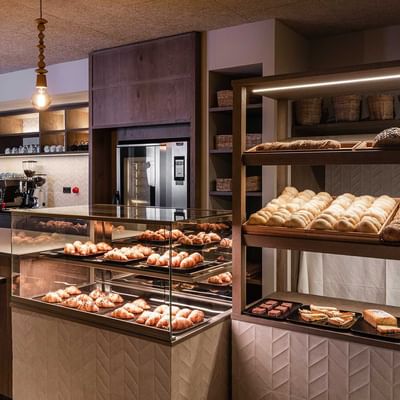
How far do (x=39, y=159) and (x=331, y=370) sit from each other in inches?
220

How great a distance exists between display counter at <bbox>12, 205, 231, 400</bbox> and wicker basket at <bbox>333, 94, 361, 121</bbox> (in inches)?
60.3

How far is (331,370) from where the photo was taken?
6.21ft

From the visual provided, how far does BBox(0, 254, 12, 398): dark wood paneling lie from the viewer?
10.2ft

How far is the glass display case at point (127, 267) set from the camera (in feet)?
6.84

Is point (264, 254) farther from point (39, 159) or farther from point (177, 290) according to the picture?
point (39, 159)

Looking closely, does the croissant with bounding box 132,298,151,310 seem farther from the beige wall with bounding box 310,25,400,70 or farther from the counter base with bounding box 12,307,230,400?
the beige wall with bounding box 310,25,400,70

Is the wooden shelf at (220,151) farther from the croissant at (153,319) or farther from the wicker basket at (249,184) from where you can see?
the croissant at (153,319)

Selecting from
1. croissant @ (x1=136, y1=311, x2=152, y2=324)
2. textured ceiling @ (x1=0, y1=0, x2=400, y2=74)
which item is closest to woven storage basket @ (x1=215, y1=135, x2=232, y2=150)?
textured ceiling @ (x1=0, y1=0, x2=400, y2=74)

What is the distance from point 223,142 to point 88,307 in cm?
232

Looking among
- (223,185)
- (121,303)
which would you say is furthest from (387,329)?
(223,185)

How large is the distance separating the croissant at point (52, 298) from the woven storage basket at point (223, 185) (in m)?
2.08

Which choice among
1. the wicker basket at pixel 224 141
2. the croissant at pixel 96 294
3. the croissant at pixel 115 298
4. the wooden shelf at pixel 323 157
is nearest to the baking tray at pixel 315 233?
the wooden shelf at pixel 323 157

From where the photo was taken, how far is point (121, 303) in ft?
7.87

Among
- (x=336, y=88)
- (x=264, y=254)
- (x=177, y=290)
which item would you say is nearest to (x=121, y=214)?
(x=177, y=290)
